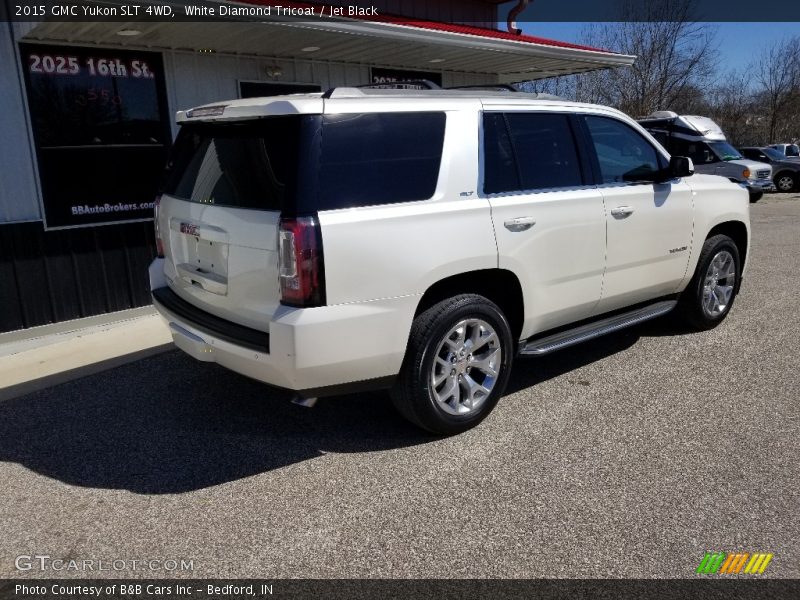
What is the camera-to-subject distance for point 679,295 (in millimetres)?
5660

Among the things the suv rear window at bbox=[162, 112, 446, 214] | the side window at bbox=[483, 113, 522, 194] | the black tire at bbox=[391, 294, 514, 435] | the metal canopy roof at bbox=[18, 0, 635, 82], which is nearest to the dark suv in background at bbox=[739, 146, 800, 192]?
the metal canopy roof at bbox=[18, 0, 635, 82]

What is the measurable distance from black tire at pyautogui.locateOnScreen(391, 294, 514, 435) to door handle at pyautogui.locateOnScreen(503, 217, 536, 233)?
18.3 inches

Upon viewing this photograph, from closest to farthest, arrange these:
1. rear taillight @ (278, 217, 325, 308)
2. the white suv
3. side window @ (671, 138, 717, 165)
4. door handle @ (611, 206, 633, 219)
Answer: rear taillight @ (278, 217, 325, 308), the white suv, door handle @ (611, 206, 633, 219), side window @ (671, 138, 717, 165)

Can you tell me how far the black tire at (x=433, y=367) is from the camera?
12.3 feet

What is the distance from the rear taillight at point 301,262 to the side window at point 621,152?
2.47 metres

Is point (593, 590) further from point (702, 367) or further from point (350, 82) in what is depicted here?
point (350, 82)

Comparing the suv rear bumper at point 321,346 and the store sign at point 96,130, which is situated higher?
the store sign at point 96,130

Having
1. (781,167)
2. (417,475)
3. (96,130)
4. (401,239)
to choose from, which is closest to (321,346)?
(401,239)

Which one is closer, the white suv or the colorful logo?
the colorful logo

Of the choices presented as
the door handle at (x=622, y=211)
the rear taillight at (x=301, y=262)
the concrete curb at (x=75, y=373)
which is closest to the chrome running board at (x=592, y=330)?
the door handle at (x=622, y=211)

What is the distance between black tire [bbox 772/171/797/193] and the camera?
22503 millimetres

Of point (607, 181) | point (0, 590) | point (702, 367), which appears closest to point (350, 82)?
point (607, 181)

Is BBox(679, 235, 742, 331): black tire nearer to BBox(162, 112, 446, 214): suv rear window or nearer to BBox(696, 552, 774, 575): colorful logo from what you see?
BBox(162, 112, 446, 214): suv rear window

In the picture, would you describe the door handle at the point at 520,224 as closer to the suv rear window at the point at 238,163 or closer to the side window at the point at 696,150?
the suv rear window at the point at 238,163
